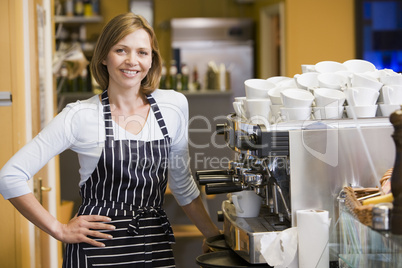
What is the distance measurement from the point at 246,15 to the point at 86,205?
610cm

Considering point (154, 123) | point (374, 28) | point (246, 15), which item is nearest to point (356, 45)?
point (374, 28)

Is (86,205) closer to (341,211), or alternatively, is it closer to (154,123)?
(154,123)

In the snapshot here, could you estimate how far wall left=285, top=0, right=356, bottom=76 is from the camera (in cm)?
552

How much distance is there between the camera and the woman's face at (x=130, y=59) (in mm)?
1598

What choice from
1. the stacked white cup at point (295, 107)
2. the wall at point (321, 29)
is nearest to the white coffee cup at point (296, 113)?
the stacked white cup at point (295, 107)

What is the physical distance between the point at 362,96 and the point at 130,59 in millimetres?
630

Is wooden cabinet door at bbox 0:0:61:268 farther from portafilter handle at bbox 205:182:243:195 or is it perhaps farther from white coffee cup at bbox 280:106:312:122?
white coffee cup at bbox 280:106:312:122

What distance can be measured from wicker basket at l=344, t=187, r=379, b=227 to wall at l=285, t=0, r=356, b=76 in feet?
14.4

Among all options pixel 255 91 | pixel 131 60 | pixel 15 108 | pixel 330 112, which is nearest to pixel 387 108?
pixel 330 112

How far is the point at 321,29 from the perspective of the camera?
218 inches

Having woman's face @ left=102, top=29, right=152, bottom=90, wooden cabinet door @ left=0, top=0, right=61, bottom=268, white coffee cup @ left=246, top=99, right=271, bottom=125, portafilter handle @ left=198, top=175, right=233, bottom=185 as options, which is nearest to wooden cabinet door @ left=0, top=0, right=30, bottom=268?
wooden cabinet door @ left=0, top=0, right=61, bottom=268

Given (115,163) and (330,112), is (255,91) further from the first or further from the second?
(115,163)

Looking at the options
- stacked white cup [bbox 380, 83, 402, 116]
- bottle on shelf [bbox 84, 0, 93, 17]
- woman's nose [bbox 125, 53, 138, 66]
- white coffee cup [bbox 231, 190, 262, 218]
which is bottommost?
white coffee cup [bbox 231, 190, 262, 218]

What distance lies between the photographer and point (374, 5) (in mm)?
5391
